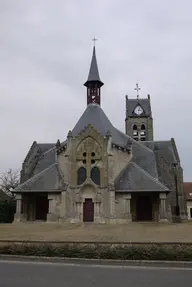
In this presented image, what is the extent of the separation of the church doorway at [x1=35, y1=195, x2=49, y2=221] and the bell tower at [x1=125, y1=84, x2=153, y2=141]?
24.3 m

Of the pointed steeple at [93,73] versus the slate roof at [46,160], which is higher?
the pointed steeple at [93,73]

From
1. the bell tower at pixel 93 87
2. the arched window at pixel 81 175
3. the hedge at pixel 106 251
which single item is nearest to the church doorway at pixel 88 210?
the arched window at pixel 81 175

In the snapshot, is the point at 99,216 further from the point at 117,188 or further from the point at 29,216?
the point at 29,216

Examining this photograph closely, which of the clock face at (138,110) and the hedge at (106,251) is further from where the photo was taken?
the clock face at (138,110)

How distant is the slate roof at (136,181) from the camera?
29.3 metres

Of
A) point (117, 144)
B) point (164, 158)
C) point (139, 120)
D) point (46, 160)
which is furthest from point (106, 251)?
point (139, 120)

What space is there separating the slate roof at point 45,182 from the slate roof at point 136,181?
603 cm

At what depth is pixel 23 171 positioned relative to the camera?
36469 millimetres

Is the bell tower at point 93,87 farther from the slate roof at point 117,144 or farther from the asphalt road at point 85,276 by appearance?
the asphalt road at point 85,276

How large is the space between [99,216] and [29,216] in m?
7.61

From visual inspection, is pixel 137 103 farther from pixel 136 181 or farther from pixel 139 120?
pixel 136 181

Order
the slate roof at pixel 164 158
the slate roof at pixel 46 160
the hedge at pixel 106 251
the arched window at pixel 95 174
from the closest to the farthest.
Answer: the hedge at pixel 106 251, the arched window at pixel 95 174, the slate roof at pixel 164 158, the slate roof at pixel 46 160

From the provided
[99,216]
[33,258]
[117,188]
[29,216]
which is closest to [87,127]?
[117,188]

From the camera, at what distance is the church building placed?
29.3m
